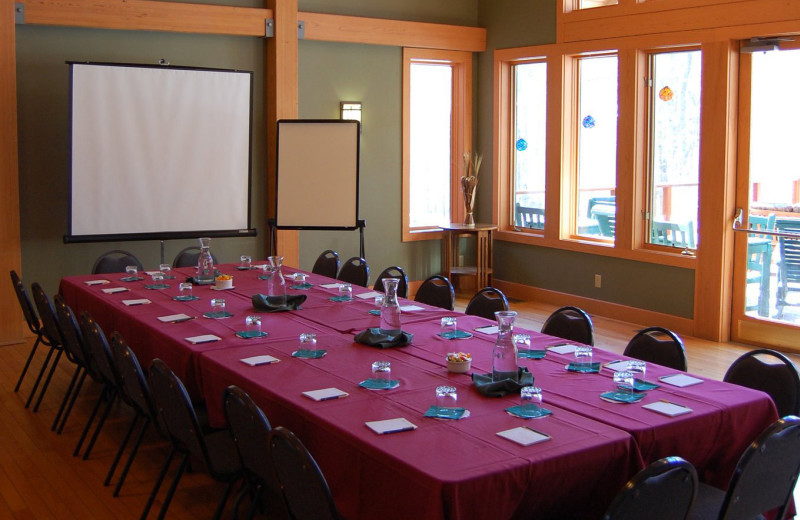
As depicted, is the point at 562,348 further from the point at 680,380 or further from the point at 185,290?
the point at 185,290

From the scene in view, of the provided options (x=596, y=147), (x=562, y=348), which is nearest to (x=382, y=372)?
(x=562, y=348)

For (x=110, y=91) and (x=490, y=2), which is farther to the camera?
(x=490, y=2)

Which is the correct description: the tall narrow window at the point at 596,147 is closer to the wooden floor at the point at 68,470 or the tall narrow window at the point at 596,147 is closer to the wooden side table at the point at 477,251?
the wooden side table at the point at 477,251

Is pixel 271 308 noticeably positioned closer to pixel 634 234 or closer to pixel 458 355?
pixel 458 355

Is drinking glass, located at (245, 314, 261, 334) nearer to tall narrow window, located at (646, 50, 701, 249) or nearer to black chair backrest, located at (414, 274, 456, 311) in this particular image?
black chair backrest, located at (414, 274, 456, 311)

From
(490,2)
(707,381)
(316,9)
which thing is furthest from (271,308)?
(490,2)

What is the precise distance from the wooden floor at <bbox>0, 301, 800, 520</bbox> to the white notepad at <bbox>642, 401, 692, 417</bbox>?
89.7 inches

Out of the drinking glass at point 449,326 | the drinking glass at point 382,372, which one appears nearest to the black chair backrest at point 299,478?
the drinking glass at point 382,372

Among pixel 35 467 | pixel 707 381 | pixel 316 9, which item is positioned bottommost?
pixel 35 467

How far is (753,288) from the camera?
7.69m

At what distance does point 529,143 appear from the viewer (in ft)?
33.2

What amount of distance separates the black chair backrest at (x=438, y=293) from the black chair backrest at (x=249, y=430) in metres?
2.90

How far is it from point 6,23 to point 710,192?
6.32 meters

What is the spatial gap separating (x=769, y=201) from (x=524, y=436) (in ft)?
17.1
